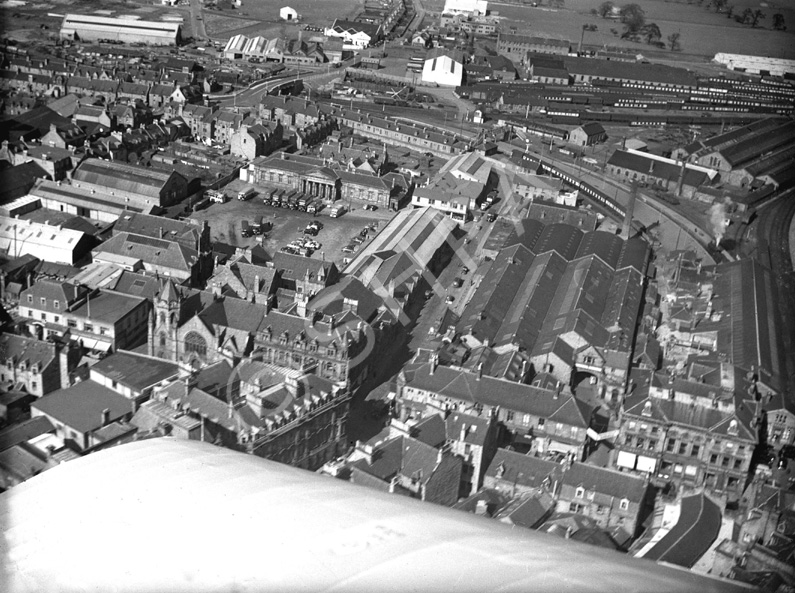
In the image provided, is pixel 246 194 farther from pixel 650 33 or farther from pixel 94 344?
pixel 650 33

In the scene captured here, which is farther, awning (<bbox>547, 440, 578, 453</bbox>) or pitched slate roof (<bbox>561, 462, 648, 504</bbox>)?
awning (<bbox>547, 440, 578, 453</bbox>)

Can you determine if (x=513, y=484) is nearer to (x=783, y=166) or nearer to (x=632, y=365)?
(x=632, y=365)

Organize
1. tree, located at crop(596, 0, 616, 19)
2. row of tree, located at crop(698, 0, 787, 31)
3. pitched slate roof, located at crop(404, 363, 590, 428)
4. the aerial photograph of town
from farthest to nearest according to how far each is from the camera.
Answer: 1. tree, located at crop(596, 0, 616, 19)
2. row of tree, located at crop(698, 0, 787, 31)
3. pitched slate roof, located at crop(404, 363, 590, 428)
4. the aerial photograph of town

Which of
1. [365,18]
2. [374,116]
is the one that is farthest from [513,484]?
[365,18]

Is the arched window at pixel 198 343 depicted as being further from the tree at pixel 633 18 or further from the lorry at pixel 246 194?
the tree at pixel 633 18

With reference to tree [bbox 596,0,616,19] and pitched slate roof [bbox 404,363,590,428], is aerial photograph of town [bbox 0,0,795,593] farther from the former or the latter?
tree [bbox 596,0,616,19]

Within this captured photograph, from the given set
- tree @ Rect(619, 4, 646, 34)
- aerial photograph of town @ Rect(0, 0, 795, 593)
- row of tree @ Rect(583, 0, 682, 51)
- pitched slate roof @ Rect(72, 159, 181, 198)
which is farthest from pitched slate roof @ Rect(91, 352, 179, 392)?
tree @ Rect(619, 4, 646, 34)
